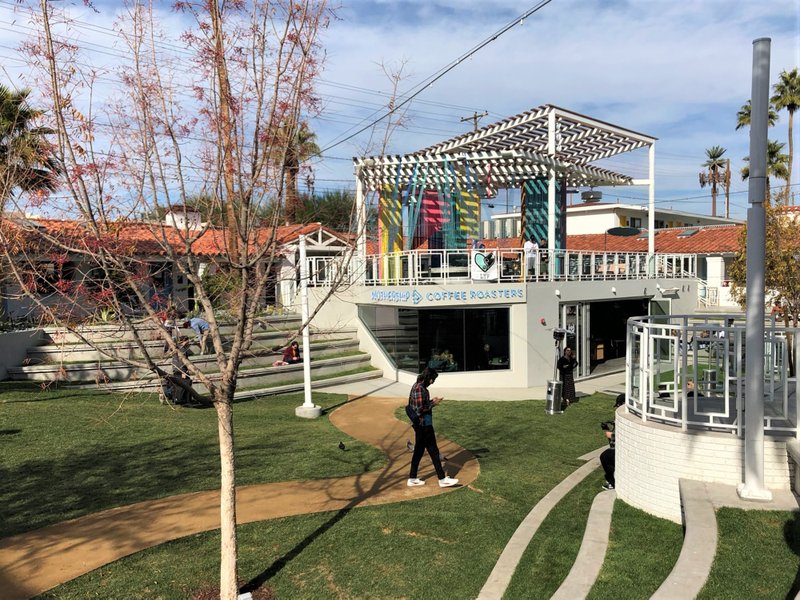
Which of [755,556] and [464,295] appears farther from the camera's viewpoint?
[464,295]

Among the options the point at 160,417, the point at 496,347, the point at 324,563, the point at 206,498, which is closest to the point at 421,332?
the point at 496,347

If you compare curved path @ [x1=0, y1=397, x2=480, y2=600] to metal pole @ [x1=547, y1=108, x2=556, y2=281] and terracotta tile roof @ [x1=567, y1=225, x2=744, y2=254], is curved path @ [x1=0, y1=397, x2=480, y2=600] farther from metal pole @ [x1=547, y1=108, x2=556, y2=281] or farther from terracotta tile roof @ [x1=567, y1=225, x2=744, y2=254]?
terracotta tile roof @ [x1=567, y1=225, x2=744, y2=254]

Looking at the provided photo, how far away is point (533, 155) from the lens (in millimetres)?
15930

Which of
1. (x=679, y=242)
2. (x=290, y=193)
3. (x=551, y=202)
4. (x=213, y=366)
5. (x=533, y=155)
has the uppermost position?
(x=533, y=155)

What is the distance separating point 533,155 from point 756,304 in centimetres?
1167

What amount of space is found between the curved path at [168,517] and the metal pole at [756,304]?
350cm

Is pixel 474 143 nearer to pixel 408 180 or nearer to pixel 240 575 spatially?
pixel 408 180

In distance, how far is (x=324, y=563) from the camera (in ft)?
17.2

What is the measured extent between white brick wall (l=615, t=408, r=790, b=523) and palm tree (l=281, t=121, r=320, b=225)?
3.96 meters

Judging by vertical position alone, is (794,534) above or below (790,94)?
below

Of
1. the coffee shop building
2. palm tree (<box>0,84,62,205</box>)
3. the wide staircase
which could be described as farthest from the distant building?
palm tree (<box>0,84,62,205</box>)

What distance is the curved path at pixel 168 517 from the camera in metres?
5.04

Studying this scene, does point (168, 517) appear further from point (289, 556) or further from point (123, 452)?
point (123, 452)

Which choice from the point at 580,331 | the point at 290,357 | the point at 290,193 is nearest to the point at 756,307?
the point at 290,193
